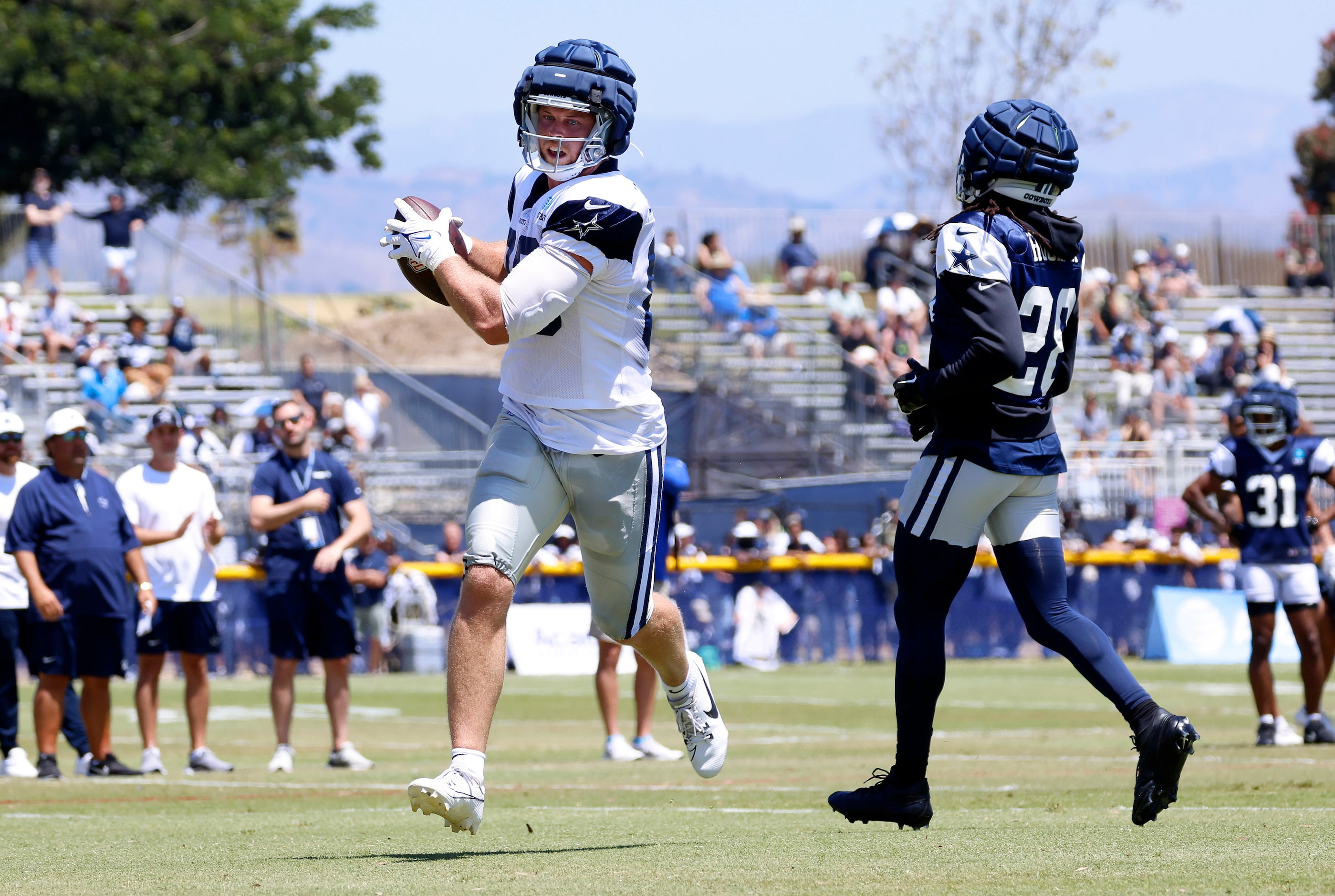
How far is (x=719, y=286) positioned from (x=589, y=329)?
78.8ft

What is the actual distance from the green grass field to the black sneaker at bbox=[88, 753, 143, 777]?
49 centimetres

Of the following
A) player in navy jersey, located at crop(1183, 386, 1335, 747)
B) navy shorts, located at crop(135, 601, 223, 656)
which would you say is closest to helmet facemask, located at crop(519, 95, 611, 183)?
navy shorts, located at crop(135, 601, 223, 656)

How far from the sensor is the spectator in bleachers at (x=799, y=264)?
31.4 m

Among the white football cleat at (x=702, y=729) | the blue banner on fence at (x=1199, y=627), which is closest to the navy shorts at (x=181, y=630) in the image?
the white football cleat at (x=702, y=729)

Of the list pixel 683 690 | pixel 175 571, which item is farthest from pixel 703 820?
pixel 175 571

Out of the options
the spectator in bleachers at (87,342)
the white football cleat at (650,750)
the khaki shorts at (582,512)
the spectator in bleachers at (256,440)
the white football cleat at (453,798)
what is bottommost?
the white football cleat at (650,750)

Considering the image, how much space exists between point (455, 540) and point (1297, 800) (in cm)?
1577

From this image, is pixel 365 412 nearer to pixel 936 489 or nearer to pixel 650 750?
pixel 650 750

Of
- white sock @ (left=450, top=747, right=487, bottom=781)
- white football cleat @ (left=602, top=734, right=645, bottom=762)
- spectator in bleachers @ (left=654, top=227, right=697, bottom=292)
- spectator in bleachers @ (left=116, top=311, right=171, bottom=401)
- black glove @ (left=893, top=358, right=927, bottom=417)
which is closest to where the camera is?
white sock @ (left=450, top=747, right=487, bottom=781)

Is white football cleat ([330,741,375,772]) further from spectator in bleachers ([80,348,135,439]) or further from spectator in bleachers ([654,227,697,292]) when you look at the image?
spectator in bleachers ([654,227,697,292])

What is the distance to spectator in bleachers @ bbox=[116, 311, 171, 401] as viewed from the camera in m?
23.7

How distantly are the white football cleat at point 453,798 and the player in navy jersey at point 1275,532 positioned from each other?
6.99m

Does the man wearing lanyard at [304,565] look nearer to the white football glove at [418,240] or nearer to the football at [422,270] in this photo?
the football at [422,270]

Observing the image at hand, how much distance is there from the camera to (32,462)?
21.5m
